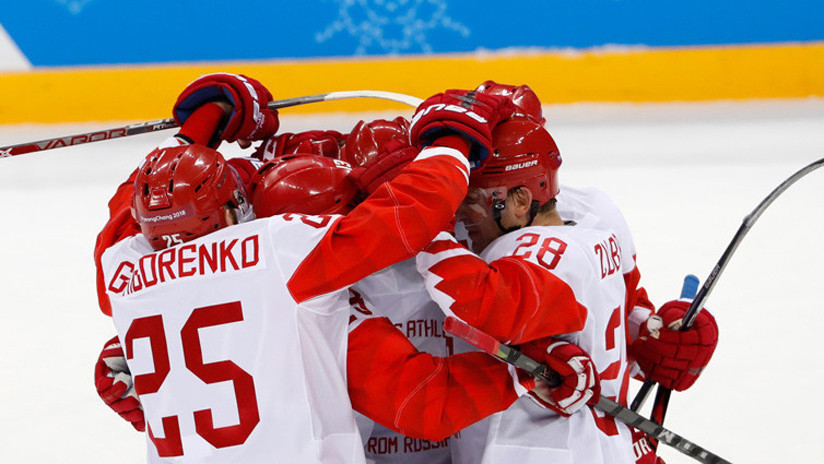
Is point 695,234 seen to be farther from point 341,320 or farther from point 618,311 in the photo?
point 341,320

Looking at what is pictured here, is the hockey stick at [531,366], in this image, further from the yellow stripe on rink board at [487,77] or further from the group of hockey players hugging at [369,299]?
the yellow stripe on rink board at [487,77]

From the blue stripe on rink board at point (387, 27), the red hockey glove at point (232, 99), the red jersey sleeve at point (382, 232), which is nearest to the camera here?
the red jersey sleeve at point (382, 232)

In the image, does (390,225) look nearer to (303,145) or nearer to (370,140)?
(370,140)

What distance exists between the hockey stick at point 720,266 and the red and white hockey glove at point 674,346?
0.09ft

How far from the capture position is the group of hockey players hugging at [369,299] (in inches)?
56.8

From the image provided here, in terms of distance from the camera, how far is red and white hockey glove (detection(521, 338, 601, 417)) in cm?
151

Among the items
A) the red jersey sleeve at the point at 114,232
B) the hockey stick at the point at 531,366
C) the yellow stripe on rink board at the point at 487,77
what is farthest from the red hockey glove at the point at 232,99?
the yellow stripe on rink board at the point at 487,77

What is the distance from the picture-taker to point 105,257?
1.69m

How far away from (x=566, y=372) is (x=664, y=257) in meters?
2.23

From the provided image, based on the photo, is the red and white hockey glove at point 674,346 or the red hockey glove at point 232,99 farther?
the red hockey glove at point 232,99

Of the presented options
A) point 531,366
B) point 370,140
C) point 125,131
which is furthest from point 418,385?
point 125,131

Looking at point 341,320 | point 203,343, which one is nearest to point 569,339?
point 341,320

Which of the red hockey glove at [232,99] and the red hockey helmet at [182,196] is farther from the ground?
the red hockey glove at [232,99]

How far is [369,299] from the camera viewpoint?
1699mm
